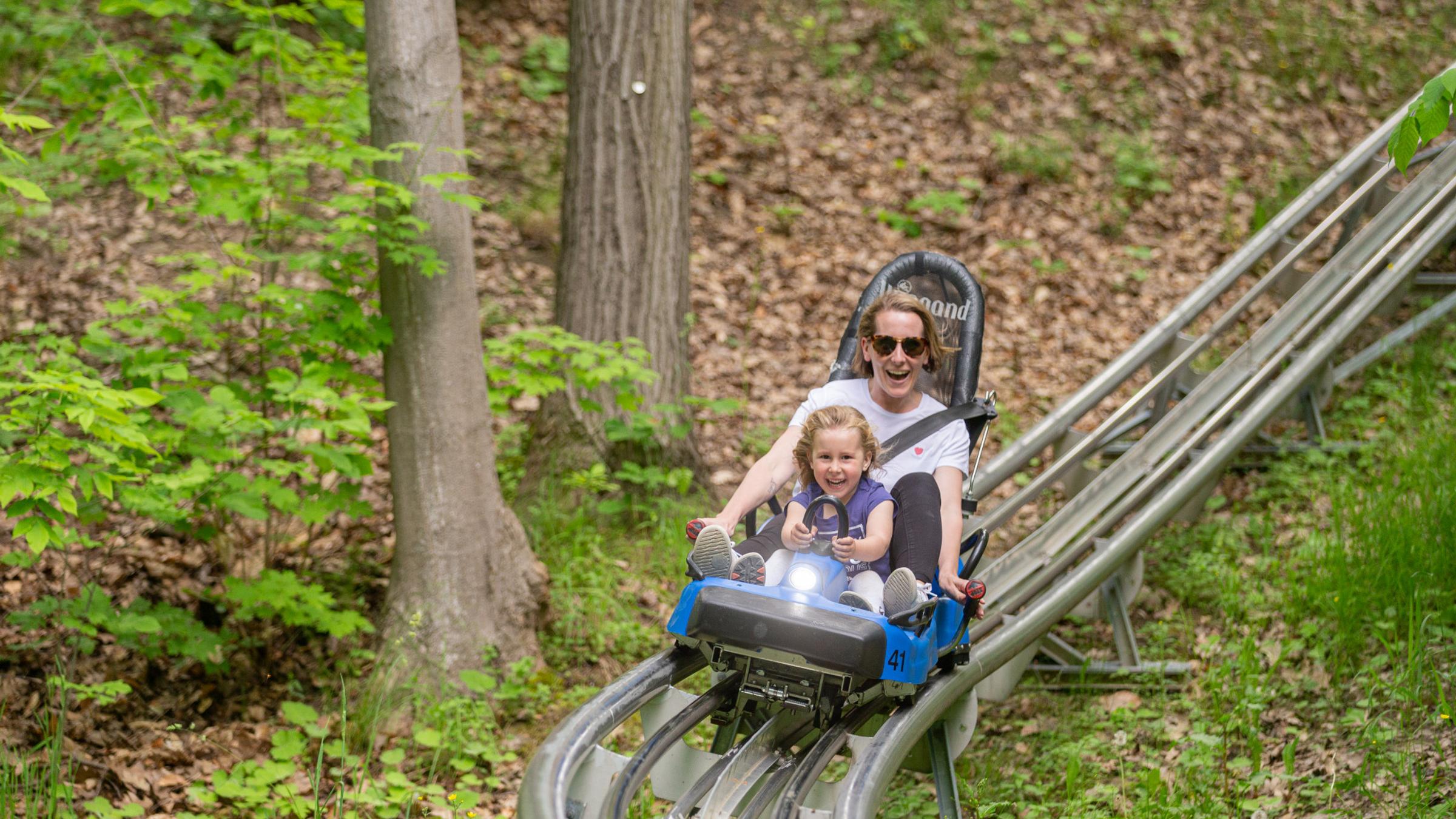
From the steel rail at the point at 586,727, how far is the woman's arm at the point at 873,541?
0.62m

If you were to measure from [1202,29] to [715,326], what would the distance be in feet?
20.1

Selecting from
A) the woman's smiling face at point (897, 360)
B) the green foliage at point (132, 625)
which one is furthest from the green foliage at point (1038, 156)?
the green foliage at point (132, 625)

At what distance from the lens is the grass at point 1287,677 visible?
4.08m

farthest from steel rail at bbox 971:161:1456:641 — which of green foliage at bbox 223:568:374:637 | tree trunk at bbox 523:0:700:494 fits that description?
green foliage at bbox 223:568:374:637

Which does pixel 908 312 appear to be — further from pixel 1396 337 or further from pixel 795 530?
pixel 1396 337

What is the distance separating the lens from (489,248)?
28.4 feet

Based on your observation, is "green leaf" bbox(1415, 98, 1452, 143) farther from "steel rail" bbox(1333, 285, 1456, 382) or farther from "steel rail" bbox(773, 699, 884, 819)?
"steel rail" bbox(1333, 285, 1456, 382)

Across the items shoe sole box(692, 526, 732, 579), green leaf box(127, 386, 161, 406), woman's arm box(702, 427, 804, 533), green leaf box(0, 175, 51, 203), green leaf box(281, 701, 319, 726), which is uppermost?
green leaf box(0, 175, 51, 203)

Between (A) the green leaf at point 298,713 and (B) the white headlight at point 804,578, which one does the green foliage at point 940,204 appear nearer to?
(B) the white headlight at point 804,578

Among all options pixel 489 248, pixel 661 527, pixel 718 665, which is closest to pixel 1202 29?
pixel 489 248

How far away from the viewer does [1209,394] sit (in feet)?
20.5

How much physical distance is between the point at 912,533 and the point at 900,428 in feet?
2.16

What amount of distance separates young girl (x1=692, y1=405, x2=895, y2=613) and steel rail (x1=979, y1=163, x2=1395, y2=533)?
4.87 feet

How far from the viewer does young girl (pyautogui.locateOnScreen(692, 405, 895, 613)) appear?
12.1ft
